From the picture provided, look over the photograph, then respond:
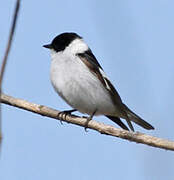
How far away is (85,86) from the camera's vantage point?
4.04m

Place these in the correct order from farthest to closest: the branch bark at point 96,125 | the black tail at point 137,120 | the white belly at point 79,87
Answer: the black tail at point 137,120, the white belly at point 79,87, the branch bark at point 96,125

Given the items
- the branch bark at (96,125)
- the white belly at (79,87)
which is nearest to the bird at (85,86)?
the white belly at (79,87)

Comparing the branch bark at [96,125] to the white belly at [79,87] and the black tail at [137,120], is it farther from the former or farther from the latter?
the black tail at [137,120]

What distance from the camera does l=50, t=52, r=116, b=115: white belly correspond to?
157 inches

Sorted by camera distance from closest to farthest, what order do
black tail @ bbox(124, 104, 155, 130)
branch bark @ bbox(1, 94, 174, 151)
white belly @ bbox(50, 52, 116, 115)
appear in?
branch bark @ bbox(1, 94, 174, 151) → white belly @ bbox(50, 52, 116, 115) → black tail @ bbox(124, 104, 155, 130)

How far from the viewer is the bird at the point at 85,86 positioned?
4.01 meters

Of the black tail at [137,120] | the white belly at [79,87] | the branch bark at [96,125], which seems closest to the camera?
the branch bark at [96,125]

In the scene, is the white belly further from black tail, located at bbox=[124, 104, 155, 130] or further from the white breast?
black tail, located at bbox=[124, 104, 155, 130]

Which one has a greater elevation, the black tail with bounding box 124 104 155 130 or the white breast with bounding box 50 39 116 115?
the white breast with bounding box 50 39 116 115

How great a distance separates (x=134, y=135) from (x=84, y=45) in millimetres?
2095

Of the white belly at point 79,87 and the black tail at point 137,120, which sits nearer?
the white belly at point 79,87

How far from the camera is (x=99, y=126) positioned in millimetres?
3064

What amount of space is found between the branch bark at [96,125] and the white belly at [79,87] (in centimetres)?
24

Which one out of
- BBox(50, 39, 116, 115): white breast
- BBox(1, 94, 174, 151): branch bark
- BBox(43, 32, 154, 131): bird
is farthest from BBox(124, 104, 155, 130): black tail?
BBox(1, 94, 174, 151): branch bark
